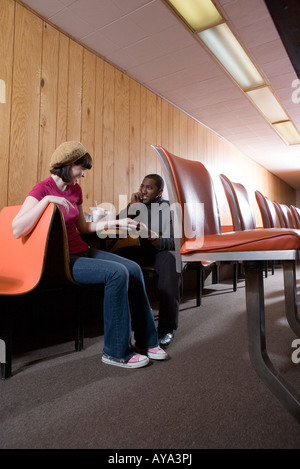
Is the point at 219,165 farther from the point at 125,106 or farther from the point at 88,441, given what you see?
the point at 88,441

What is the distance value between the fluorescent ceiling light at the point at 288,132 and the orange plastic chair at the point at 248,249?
4901 millimetres

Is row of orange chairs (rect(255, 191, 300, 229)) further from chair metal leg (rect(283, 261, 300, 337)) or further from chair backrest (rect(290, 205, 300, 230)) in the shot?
chair metal leg (rect(283, 261, 300, 337))

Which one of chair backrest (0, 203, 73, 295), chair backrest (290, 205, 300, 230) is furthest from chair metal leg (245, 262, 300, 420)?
chair backrest (290, 205, 300, 230)

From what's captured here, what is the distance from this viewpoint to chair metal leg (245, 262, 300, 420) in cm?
92

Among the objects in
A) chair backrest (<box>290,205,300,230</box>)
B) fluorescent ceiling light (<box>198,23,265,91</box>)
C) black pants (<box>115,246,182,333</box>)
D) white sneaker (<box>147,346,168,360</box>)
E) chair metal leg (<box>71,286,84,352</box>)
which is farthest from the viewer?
chair backrest (<box>290,205,300,230</box>)

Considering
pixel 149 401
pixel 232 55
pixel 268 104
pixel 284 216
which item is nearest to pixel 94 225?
pixel 149 401

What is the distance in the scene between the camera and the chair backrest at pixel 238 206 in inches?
81.0

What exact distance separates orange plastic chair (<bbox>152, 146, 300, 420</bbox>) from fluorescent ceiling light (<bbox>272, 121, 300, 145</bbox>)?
4901 millimetres

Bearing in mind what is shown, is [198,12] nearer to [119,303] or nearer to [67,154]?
[67,154]

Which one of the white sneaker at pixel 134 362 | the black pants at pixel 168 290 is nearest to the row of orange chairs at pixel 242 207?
the black pants at pixel 168 290

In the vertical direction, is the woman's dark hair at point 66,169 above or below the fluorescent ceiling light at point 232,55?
below

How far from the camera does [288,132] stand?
5.74 metres

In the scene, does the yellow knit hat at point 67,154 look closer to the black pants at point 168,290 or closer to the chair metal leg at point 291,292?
the black pants at point 168,290
